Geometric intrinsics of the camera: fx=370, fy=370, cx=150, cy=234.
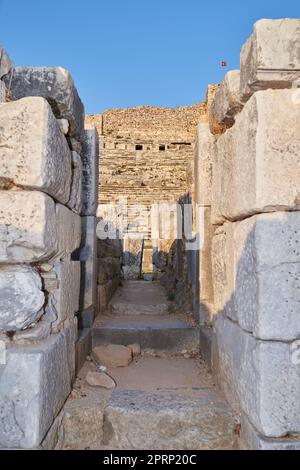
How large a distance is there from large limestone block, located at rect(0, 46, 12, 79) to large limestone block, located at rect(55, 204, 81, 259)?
100 centimetres

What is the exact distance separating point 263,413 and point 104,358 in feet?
6.43

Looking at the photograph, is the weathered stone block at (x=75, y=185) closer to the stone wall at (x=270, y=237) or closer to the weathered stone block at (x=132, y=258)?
the stone wall at (x=270, y=237)

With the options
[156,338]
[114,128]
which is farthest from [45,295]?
[114,128]

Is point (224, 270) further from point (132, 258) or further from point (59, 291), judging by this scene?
point (132, 258)

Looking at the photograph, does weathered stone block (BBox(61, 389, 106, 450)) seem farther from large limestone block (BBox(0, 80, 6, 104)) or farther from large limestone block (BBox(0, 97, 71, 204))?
large limestone block (BBox(0, 80, 6, 104))

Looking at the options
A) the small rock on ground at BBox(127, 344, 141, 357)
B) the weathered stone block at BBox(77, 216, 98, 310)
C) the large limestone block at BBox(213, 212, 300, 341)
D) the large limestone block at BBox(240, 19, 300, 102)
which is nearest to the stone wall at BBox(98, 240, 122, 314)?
the weathered stone block at BBox(77, 216, 98, 310)

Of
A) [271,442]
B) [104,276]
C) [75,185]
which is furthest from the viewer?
[104,276]

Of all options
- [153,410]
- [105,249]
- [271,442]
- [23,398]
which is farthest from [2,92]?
[105,249]

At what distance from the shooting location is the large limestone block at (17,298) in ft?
6.90

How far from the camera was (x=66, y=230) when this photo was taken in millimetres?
2725

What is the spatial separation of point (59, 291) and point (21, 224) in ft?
1.91

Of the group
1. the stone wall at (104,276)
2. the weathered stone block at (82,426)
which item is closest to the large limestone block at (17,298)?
the weathered stone block at (82,426)

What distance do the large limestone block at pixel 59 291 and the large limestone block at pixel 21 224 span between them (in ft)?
1.09

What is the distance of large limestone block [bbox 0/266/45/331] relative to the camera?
2.10 m
